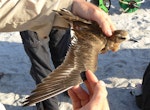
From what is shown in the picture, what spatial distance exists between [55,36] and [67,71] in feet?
4.07

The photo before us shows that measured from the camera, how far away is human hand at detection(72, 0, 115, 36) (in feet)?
6.23

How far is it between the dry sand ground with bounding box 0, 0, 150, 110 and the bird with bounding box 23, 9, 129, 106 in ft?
4.81

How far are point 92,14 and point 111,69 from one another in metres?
2.18

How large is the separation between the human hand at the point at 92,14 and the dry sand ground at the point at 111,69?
169 cm

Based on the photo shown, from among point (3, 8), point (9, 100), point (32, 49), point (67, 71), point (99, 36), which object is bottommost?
point (9, 100)

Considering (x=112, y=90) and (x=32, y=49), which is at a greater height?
(x=32, y=49)

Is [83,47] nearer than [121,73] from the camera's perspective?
Yes

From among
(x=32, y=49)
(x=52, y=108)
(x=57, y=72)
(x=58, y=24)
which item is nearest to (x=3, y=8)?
(x=58, y=24)

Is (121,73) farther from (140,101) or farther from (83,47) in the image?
(83,47)

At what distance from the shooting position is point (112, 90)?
3672 mm

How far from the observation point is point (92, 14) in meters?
1.91

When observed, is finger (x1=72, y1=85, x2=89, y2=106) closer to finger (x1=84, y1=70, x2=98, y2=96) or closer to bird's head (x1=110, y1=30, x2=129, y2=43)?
finger (x1=84, y1=70, x2=98, y2=96)

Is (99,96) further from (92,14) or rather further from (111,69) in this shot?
(111,69)

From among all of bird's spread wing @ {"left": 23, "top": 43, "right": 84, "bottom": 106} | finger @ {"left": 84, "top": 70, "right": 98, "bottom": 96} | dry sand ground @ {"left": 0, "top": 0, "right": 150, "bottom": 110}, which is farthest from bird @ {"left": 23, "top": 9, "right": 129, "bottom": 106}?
dry sand ground @ {"left": 0, "top": 0, "right": 150, "bottom": 110}
